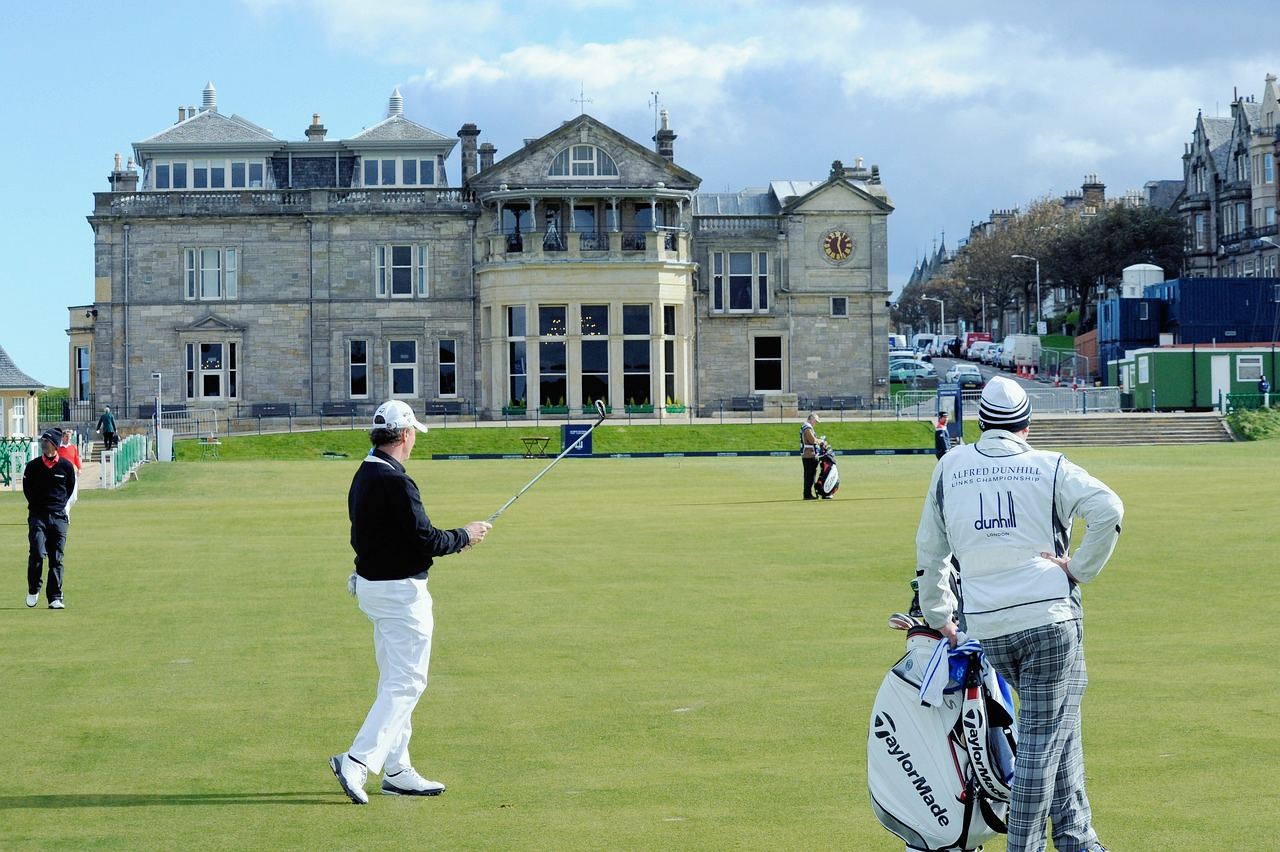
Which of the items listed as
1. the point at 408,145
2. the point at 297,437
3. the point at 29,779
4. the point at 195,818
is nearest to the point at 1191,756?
the point at 195,818

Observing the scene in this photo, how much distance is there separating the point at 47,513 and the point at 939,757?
1284 centimetres

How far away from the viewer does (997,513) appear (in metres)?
6.73

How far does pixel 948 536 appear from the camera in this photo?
6.92m

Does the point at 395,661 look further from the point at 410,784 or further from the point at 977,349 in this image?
the point at 977,349

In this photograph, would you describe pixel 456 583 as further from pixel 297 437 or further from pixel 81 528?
pixel 297 437

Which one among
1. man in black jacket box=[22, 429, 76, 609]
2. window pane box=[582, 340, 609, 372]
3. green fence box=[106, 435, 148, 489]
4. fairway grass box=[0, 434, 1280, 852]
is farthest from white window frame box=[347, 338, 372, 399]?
man in black jacket box=[22, 429, 76, 609]

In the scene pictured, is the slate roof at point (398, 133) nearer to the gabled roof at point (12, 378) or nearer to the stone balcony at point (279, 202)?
the stone balcony at point (279, 202)

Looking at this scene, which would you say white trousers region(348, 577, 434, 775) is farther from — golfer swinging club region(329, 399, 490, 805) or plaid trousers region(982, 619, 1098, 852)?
plaid trousers region(982, 619, 1098, 852)

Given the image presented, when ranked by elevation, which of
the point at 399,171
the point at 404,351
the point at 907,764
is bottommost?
the point at 907,764

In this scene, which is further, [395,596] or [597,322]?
[597,322]

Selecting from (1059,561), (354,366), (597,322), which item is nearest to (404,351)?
(354,366)

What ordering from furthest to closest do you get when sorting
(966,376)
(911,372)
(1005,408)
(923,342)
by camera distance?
1. (923,342)
2. (911,372)
3. (966,376)
4. (1005,408)

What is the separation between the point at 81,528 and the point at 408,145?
1697 inches

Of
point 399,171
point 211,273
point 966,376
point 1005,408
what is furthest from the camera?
point 966,376
